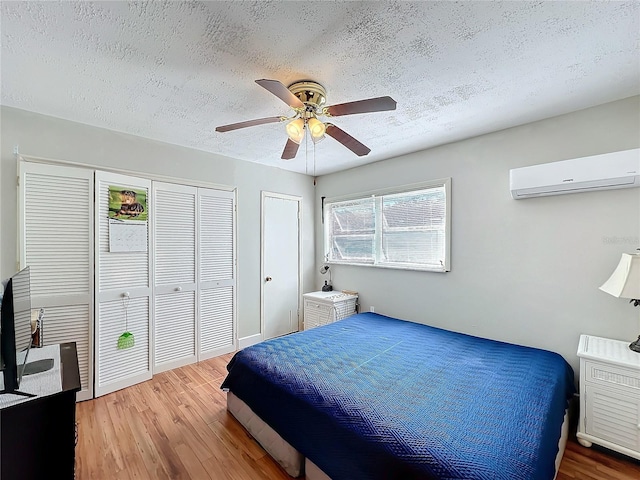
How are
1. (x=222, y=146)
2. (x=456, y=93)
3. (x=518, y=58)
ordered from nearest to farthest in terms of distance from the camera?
(x=518, y=58) < (x=456, y=93) < (x=222, y=146)

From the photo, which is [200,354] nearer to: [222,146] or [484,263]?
[222,146]

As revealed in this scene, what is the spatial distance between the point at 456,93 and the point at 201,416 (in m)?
3.31

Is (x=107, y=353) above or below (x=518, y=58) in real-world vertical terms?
below

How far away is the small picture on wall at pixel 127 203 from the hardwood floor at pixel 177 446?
5.72 feet

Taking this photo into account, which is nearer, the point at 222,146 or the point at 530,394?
the point at 530,394

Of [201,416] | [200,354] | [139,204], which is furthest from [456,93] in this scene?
[200,354]

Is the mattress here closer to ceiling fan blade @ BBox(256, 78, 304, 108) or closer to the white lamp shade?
the white lamp shade

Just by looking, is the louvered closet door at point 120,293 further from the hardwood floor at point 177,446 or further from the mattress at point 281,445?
the mattress at point 281,445

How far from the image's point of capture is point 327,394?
1.74 metres

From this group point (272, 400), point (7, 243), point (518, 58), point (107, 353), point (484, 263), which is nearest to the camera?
point (518, 58)

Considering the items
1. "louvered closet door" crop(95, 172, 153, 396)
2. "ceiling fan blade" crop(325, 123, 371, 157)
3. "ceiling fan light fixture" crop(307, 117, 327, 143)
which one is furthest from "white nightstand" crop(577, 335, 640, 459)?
"louvered closet door" crop(95, 172, 153, 396)

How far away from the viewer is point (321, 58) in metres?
1.70

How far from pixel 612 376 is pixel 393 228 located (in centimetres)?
233

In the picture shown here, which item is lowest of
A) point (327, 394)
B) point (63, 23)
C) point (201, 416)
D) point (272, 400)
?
point (201, 416)
